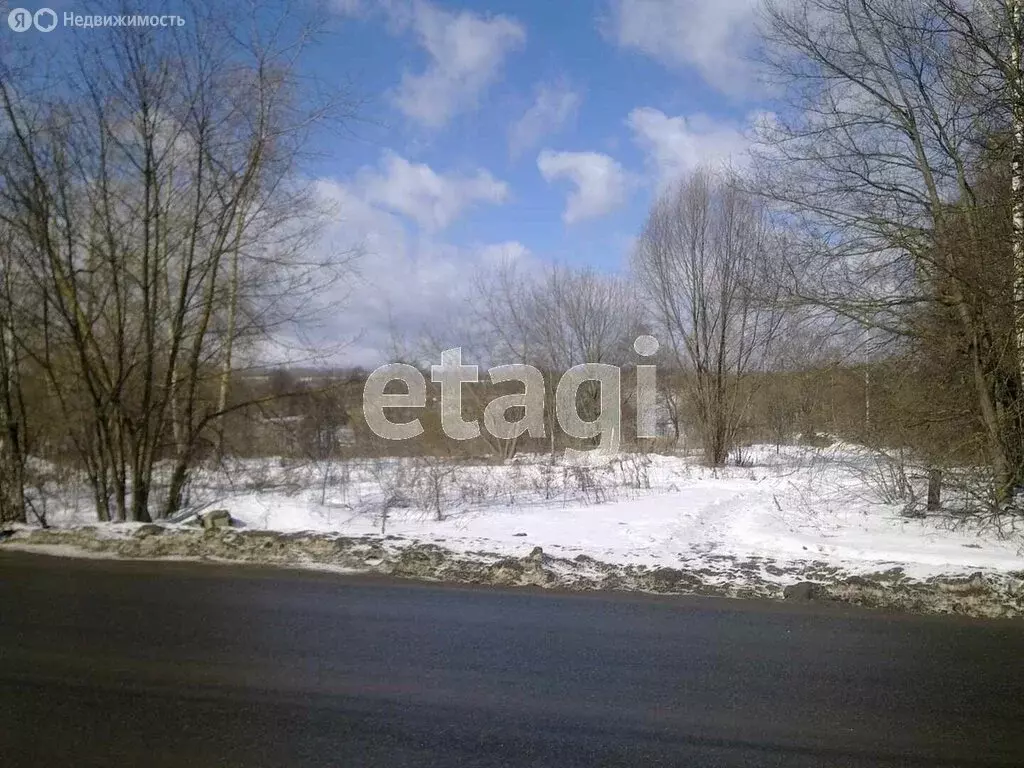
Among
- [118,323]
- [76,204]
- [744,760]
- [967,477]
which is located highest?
[76,204]

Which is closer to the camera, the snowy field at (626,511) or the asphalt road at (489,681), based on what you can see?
the asphalt road at (489,681)

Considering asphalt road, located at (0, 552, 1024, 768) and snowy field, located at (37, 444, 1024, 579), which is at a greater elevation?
snowy field, located at (37, 444, 1024, 579)

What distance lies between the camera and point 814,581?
7422mm

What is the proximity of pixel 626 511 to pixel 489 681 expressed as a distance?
8.65m

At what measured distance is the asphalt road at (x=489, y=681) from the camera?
3.93m

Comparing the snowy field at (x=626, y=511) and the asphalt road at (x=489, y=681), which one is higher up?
the snowy field at (x=626, y=511)

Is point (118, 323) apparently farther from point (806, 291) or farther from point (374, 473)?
point (806, 291)

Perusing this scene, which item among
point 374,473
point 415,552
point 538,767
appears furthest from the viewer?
point 374,473

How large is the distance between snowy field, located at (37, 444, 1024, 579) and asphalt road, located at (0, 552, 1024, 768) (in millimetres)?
2110

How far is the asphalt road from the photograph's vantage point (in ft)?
12.9

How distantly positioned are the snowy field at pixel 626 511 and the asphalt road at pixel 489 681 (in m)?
2.11

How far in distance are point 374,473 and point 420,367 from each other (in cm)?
1145

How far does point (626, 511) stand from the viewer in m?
13.2

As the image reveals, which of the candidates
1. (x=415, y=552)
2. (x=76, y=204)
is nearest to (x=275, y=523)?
(x=415, y=552)
